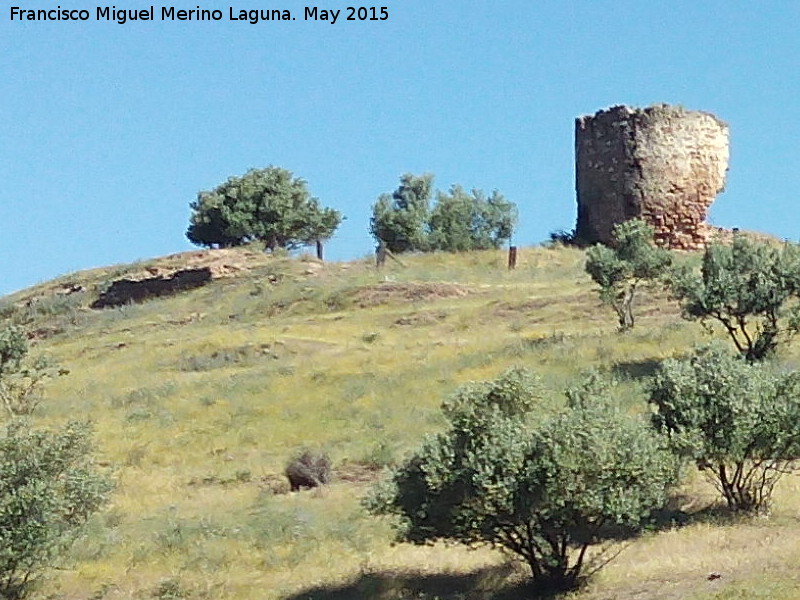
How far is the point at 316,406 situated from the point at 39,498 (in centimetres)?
1035

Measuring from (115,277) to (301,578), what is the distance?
1380 inches

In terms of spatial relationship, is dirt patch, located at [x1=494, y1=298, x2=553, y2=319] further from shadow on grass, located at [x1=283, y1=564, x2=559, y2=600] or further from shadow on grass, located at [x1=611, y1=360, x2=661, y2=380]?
shadow on grass, located at [x1=283, y1=564, x2=559, y2=600]

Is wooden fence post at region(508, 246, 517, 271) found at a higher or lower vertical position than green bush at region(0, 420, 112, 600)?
higher

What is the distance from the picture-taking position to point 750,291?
2286cm

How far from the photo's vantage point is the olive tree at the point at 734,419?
14.3 meters

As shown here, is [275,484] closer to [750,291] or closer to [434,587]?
[434,587]

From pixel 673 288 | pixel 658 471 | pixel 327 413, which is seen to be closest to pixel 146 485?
pixel 327 413

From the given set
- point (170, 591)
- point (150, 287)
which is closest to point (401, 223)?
point (150, 287)

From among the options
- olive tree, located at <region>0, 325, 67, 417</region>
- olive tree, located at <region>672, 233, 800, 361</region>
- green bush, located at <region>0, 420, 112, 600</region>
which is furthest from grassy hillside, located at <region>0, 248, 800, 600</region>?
olive tree, located at <region>672, 233, 800, 361</region>

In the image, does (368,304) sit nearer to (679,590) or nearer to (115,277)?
(115,277)

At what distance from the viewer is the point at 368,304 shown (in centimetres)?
3647

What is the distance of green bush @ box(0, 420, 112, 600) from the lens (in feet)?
43.1

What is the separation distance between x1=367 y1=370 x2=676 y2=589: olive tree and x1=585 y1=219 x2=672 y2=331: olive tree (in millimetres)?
15290

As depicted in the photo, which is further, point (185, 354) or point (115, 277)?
point (115, 277)
